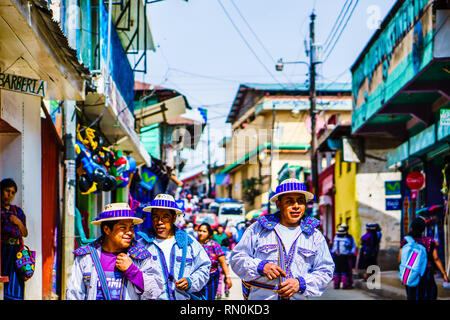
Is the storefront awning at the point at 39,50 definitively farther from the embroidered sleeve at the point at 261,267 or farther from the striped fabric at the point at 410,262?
the striped fabric at the point at 410,262

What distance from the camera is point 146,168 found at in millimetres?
28609

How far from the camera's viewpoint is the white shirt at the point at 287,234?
242 inches

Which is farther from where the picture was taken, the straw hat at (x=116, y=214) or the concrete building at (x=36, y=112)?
the concrete building at (x=36, y=112)

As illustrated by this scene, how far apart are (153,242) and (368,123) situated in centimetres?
1714

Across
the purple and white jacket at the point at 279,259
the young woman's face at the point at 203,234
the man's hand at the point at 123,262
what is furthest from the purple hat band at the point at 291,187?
the young woman's face at the point at 203,234

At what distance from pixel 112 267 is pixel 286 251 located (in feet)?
4.73

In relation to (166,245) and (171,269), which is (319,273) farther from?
(166,245)

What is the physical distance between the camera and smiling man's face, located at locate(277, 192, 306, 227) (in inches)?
244

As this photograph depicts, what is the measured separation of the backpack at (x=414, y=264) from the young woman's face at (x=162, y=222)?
4.66 meters

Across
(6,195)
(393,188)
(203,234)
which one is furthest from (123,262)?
(393,188)

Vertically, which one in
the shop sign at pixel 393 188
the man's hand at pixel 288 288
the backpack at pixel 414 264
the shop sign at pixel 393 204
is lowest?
the backpack at pixel 414 264

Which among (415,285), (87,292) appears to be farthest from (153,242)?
A: (415,285)

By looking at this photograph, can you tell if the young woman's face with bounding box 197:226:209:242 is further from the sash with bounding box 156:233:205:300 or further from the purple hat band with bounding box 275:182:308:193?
the purple hat band with bounding box 275:182:308:193

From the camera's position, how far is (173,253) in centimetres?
679
